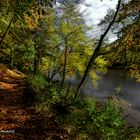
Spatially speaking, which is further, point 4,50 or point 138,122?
point 4,50

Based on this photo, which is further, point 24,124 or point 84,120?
point 84,120

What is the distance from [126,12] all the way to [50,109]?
229 inches

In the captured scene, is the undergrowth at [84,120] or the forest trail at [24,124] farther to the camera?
the undergrowth at [84,120]

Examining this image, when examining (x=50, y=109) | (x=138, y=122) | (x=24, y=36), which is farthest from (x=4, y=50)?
(x=50, y=109)

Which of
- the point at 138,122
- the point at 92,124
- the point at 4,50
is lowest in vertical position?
the point at 138,122

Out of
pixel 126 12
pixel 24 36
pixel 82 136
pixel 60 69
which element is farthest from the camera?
pixel 60 69

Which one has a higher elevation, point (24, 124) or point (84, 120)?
point (84, 120)

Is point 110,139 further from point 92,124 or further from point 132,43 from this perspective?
point 132,43

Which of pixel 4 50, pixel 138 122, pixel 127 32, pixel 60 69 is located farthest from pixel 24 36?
pixel 127 32

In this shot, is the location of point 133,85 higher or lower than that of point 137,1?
lower

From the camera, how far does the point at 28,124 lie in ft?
44.5

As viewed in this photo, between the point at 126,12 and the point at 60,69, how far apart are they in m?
26.2

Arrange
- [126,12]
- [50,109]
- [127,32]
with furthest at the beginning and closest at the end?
[50,109], [126,12], [127,32]

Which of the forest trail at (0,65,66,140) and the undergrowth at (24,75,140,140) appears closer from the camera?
the forest trail at (0,65,66,140)
